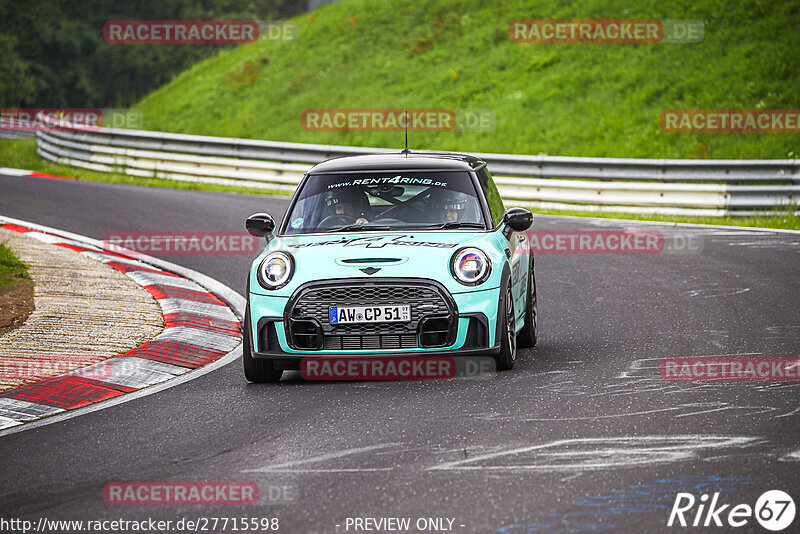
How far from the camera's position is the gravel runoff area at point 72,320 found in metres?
8.21

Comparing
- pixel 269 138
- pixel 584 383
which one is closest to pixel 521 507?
pixel 584 383

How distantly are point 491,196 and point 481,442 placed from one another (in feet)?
11.4

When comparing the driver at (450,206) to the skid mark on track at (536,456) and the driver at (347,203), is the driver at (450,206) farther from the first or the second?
the skid mark on track at (536,456)

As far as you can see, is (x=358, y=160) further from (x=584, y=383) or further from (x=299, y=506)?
(x=299, y=506)

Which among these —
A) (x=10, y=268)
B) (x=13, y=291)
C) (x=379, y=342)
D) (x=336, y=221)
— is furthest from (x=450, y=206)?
(x=10, y=268)

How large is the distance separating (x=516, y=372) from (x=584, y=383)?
0.61 m

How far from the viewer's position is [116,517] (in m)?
4.82

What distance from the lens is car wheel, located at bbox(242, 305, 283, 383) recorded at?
25.3 feet

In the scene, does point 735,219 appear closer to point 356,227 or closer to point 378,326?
point 356,227

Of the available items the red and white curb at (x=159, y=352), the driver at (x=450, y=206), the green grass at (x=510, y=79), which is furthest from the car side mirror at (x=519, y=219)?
the green grass at (x=510, y=79)

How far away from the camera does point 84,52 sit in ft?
200

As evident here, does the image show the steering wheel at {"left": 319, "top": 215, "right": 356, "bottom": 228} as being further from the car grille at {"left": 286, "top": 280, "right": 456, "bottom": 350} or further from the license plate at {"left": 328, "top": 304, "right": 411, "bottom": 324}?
the license plate at {"left": 328, "top": 304, "right": 411, "bottom": 324}

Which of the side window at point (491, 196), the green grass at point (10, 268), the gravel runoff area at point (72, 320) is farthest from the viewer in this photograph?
the green grass at point (10, 268)

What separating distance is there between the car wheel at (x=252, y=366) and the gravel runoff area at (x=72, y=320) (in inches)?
50.7
